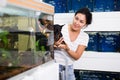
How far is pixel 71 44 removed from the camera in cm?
259

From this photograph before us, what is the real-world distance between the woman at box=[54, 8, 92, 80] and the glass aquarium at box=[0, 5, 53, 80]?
89cm

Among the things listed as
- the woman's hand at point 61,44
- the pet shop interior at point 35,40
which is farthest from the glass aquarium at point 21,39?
A: the woman's hand at point 61,44

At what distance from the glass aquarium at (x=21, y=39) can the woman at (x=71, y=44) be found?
891mm

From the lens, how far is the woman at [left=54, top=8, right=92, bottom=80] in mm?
2527

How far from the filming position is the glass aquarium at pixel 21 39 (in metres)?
1.11

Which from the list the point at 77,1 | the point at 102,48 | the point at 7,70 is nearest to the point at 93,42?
the point at 102,48

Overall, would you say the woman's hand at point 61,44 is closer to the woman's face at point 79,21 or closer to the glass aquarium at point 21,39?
the woman's face at point 79,21

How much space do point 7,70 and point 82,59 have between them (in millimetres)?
2004

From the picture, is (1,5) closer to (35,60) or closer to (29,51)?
(29,51)

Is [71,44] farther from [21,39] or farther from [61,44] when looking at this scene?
[21,39]

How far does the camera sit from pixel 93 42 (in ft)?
9.93

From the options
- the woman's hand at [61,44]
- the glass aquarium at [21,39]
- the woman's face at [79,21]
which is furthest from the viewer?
the woman's face at [79,21]

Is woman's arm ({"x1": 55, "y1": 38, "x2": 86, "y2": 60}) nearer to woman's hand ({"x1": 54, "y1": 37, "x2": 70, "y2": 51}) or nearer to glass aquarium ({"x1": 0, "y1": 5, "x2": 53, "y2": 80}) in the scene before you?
woman's hand ({"x1": 54, "y1": 37, "x2": 70, "y2": 51})

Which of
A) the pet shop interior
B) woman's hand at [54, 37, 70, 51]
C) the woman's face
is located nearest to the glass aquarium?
the pet shop interior
